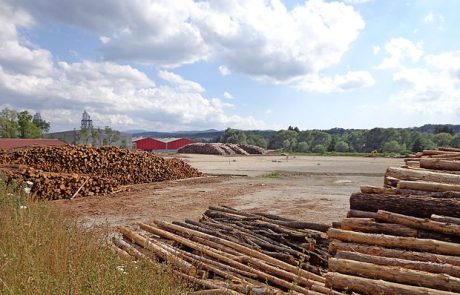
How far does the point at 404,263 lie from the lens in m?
5.10

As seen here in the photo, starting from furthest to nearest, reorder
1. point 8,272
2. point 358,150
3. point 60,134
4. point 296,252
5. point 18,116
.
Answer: point 358,150
point 60,134
point 18,116
point 296,252
point 8,272

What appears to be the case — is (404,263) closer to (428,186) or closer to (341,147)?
(428,186)

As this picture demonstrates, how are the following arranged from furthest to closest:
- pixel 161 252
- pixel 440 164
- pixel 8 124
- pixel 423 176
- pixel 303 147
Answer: pixel 303 147
pixel 8 124
pixel 440 164
pixel 423 176
pixel 161 252

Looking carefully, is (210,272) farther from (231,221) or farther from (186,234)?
(231,221)

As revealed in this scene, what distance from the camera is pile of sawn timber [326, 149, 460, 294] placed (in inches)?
191

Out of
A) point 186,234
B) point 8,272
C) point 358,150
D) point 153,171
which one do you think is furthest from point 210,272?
point 358,150

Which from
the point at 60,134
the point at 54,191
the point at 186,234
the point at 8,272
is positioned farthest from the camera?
the point at 60,134

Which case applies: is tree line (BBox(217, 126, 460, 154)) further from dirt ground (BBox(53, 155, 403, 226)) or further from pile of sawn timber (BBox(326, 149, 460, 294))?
pile of sawn timber (BBox(326, 149, 460, 294))

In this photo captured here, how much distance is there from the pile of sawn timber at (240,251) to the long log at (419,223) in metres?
1.28

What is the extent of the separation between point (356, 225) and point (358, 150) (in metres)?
75.8

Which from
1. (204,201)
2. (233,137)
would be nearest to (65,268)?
(204,201)

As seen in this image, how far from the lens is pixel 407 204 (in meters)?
6.02

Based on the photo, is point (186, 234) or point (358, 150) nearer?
point (186, 234)

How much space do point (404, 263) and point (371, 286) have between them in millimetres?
559
